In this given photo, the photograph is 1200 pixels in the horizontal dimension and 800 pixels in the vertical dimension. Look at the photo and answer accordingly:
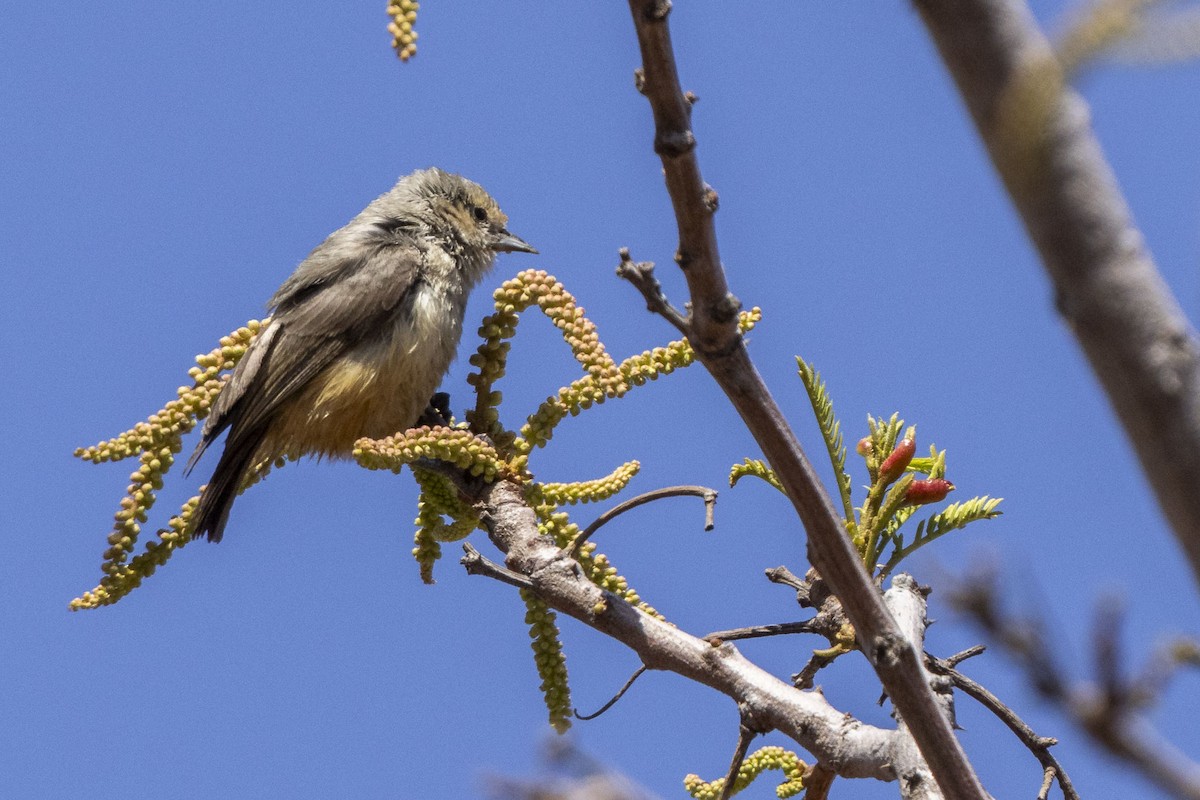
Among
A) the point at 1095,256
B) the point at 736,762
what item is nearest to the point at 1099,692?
the point at 1095,256

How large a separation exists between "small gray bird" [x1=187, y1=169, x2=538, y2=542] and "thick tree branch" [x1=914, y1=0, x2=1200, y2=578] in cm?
440

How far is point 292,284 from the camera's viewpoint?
6355mm

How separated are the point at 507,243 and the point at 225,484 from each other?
7.84 feet

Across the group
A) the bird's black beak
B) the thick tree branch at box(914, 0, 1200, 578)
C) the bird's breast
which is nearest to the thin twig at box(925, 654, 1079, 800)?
the thick tree branch at box(914, 0, 1200, 578)

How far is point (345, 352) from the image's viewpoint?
238 inches

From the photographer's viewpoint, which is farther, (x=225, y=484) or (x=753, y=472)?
(x=225, y=484)

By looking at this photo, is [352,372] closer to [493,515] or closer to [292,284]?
[292,284]

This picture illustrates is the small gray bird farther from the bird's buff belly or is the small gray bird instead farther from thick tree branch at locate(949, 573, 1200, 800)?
thick tree branch at locate(949, 573, 1200, 800)

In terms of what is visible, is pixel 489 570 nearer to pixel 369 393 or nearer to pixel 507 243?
pixel 369 393

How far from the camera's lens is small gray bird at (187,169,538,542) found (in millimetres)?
5703

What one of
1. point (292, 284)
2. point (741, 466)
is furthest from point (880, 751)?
point (292, 284)

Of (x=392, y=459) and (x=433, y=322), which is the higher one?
(x=433, y=322)

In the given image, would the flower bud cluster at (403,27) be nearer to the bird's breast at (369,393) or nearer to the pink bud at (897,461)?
the pink bud at (897,461)

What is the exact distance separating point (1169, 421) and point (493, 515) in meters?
2.77
